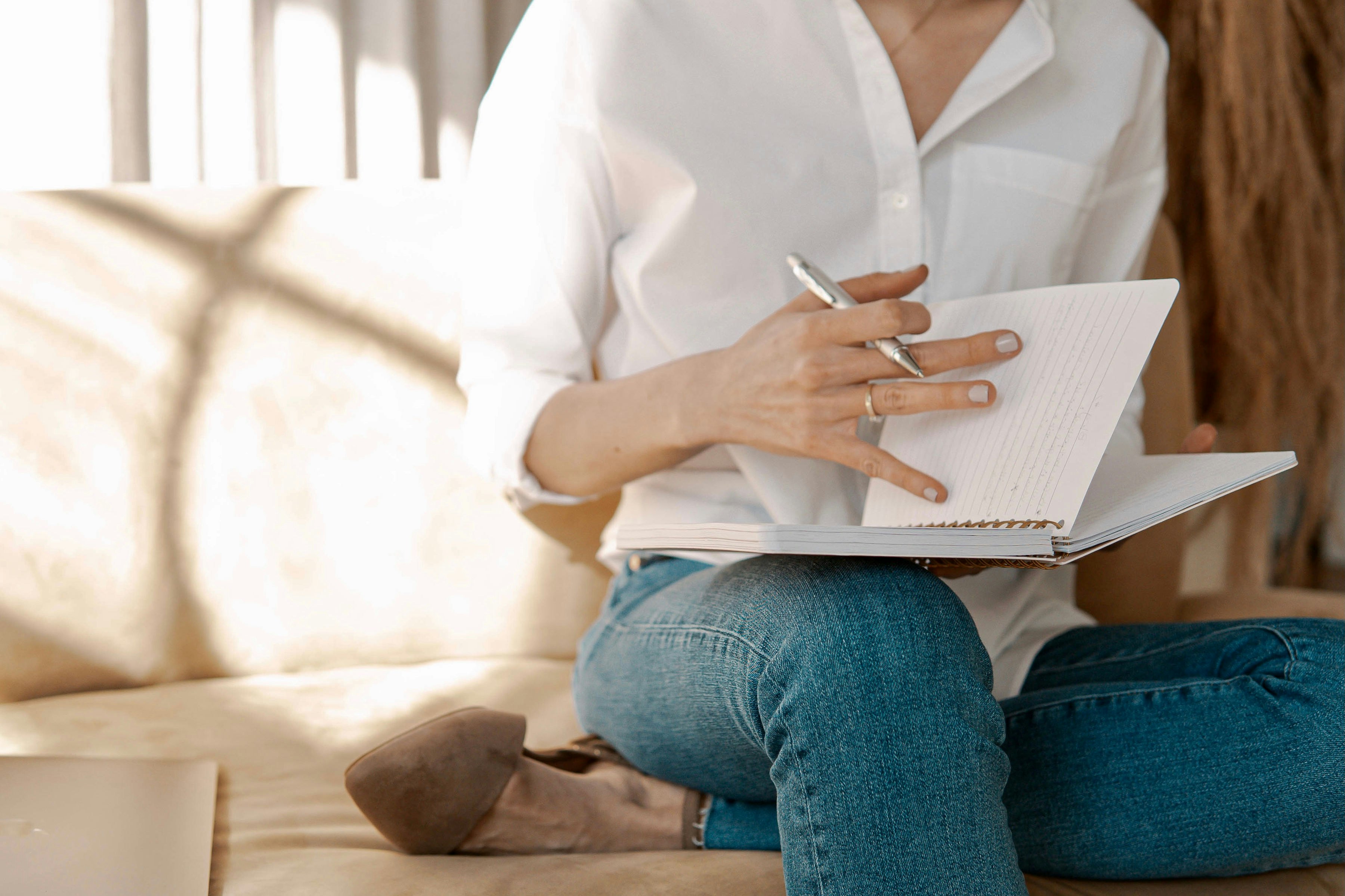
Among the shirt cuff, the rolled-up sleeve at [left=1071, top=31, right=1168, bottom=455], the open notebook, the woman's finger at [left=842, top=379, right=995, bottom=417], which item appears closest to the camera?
the open notebook

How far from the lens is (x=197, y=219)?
39.4 inches

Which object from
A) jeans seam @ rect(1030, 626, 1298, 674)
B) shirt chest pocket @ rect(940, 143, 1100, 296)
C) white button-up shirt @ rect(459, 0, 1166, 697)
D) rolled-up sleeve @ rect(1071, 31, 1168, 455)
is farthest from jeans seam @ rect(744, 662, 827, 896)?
rolled-up sleeve @ rect(1071, 31, 1168, 455)

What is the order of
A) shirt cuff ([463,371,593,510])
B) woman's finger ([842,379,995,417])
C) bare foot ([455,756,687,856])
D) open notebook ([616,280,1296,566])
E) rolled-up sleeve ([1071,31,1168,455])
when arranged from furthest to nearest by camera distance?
rolled-up sleeve ([1071,31,1168,455])
shirt cuff ([463,371,593,510])
bare foot ([455,756,687,856])
woman's finger ([842,379,995,417])
open notebook ([616,280,1296,566])

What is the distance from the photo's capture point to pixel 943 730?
0.54 metres

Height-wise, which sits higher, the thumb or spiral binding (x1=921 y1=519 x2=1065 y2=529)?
the thumb

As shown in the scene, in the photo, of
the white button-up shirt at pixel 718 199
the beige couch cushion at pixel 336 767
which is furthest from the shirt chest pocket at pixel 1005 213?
the beige couch cushion at pixel 336 767

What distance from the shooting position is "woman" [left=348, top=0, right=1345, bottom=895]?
57 centimetres

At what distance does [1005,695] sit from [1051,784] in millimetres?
165

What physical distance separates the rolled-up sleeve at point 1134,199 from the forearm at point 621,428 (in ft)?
1.73

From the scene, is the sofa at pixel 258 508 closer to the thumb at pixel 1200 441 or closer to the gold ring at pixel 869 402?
the thumb at pixel 1200 441

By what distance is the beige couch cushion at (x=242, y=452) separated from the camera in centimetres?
94

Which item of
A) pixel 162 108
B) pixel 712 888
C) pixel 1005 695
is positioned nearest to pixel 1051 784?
pixel 1005 695

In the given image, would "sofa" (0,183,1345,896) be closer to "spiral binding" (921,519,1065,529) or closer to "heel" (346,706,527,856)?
"heel" (346,706,527,856)

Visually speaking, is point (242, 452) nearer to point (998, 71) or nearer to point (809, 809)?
point (809, 809)
